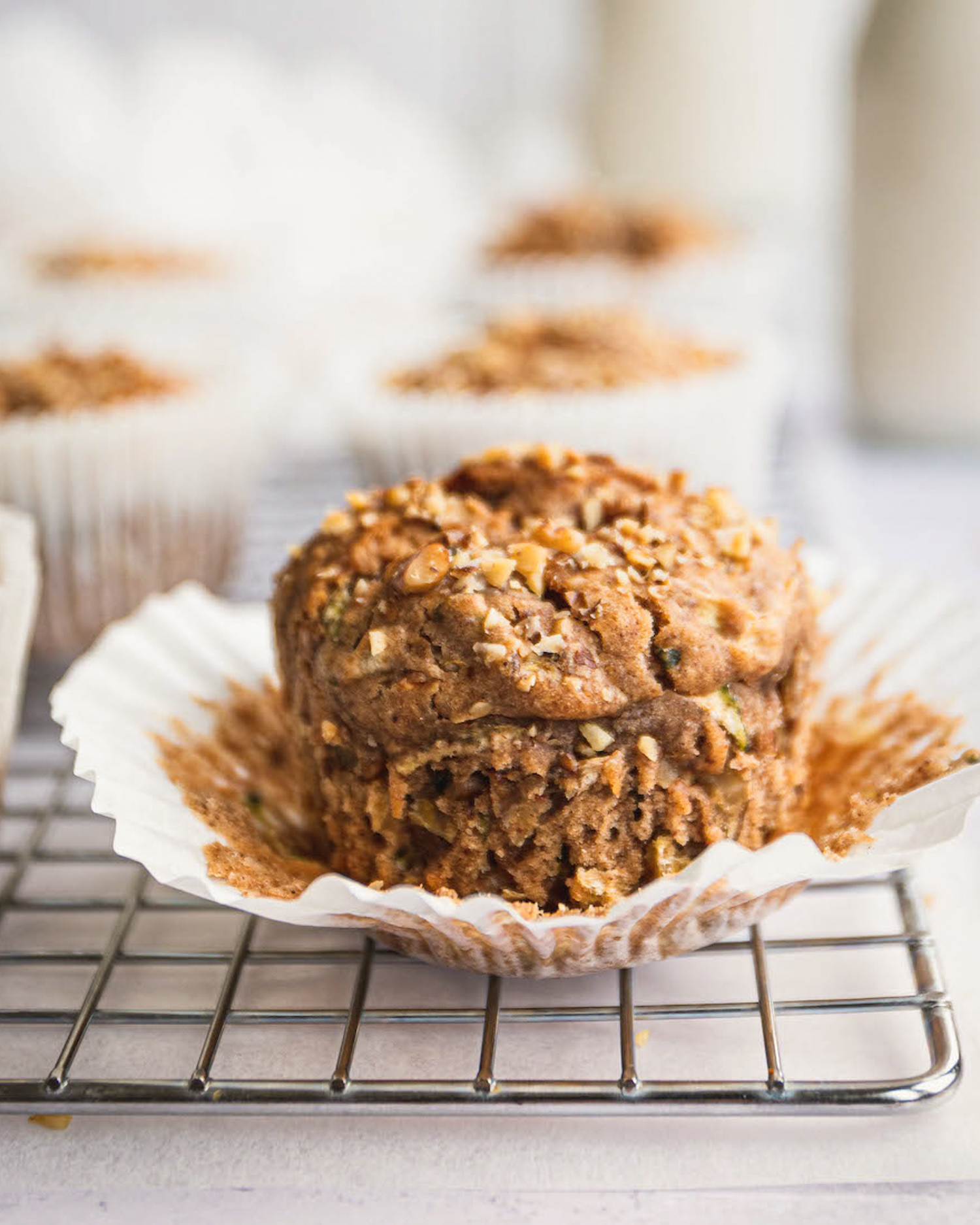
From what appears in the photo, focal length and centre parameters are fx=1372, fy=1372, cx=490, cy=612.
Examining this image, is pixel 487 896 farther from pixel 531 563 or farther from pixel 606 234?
pixel 606 234

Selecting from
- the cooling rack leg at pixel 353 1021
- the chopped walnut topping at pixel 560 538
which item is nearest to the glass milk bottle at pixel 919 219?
the chopped walnut topping at pixel 560 538

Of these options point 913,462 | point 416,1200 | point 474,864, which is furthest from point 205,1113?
point 913,462

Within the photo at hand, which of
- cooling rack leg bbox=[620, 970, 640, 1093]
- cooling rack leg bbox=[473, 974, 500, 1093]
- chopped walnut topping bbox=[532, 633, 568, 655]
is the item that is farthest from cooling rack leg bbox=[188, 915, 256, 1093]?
chopped walnut topping bbox=[532, 633, 568, 655]

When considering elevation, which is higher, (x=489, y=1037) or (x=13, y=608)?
(x=13, y=608)

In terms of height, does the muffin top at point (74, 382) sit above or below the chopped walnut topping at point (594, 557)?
below

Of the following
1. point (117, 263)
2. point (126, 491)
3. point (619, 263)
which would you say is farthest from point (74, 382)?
point (619, 263)

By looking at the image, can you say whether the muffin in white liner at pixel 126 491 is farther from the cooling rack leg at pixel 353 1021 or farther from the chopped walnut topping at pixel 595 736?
the chopped walnut topping at pixel 595 736
